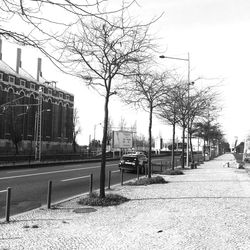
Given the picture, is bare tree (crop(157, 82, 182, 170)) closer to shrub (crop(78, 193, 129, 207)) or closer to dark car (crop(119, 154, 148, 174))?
dark car (crop(119, 154, 148, 174))

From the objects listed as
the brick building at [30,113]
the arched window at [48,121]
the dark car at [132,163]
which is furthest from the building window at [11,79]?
the dark car at [132,163]

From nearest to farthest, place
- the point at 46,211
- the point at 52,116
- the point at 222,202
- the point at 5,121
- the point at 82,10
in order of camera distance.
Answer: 1. the point at 82,10
2. the point at 46,211
3. the point at 222,202
4. the point at 5,121
5. the point at 52,116

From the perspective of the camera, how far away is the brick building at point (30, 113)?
2665 inches

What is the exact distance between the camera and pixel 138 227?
23.5 feet

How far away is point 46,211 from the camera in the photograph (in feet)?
29.5

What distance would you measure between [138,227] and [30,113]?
7266 centimetres

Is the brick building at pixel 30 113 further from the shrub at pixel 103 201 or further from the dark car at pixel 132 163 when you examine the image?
the shrub at pixel 103 201

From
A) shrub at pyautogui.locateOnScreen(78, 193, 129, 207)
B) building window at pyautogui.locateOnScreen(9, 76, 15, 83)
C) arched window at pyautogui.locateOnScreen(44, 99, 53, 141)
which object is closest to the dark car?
shrub at pyautogui.locateOnScreen(78, 193, 129, 207)

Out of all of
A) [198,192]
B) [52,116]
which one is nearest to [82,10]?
[198,192]

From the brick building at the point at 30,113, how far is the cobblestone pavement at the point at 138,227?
49.1 meters

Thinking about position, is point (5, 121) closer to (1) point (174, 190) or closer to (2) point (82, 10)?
(1) point (174, 190)

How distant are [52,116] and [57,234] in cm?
8105

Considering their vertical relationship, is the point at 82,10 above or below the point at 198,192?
above

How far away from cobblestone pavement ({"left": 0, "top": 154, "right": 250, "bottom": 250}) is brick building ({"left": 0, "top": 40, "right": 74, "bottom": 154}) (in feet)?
161
